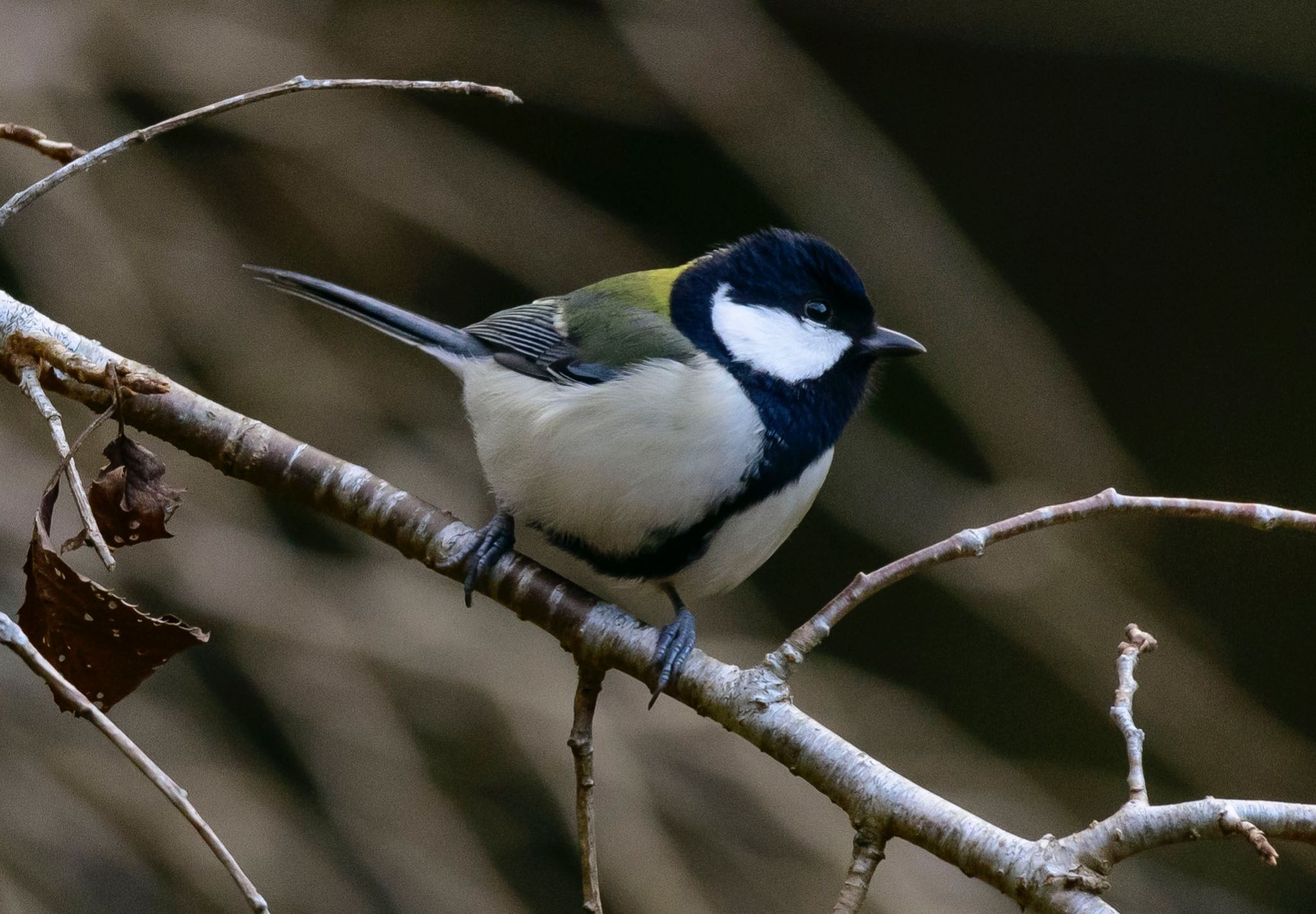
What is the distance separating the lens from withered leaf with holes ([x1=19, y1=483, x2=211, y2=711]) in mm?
1218

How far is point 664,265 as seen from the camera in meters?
3.75

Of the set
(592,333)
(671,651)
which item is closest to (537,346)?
(592,333)

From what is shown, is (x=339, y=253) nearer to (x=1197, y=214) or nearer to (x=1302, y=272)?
(x=1197, y=214)

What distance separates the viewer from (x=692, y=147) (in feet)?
14.4

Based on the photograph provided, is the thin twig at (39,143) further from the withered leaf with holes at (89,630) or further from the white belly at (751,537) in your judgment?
the white belly at (751,537)

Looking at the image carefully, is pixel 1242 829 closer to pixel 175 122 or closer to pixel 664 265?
pixel 175 122

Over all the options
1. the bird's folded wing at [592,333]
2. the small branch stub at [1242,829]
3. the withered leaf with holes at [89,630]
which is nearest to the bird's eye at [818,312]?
the bird's folded wing at [592,333]

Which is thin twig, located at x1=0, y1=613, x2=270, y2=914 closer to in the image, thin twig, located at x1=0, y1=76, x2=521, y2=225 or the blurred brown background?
thin twig, located at x1=0, y1=76, x2=521, y2=225

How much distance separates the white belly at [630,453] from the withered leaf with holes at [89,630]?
0.87 metres

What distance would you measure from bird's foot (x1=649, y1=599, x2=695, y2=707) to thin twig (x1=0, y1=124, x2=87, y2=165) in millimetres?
995

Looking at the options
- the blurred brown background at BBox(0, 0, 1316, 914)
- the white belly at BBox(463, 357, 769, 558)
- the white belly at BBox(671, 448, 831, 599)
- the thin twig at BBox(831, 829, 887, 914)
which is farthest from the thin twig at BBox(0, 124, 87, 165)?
the blurred brown background at BBox(0, 0, 1316, 914)

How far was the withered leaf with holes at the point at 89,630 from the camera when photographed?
1.22 metres

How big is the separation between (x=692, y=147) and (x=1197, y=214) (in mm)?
1789

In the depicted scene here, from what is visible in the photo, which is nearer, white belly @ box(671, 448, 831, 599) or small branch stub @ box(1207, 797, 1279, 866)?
small branch stub @ box(1207, 797, 1279, 866)
